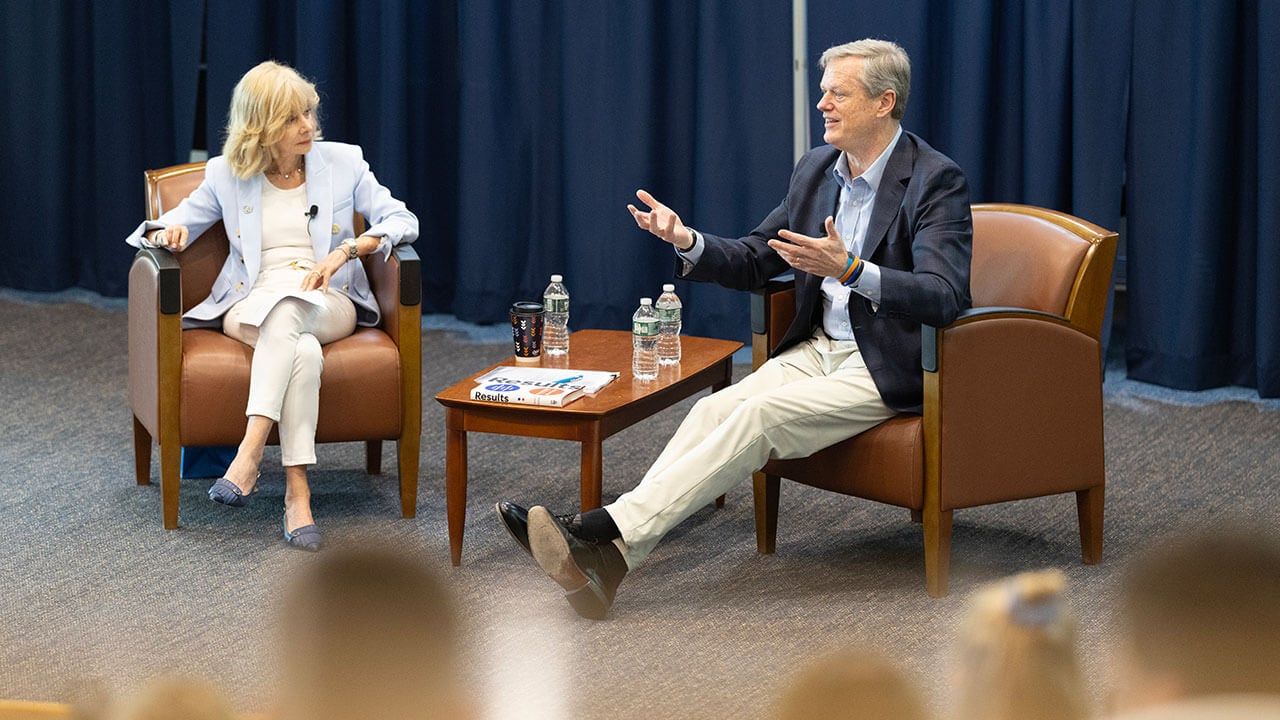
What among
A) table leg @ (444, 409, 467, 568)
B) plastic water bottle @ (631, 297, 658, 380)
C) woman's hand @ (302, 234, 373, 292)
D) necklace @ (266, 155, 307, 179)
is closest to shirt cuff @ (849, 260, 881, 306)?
plastic water bottle @ (631, 297, 658, 380)

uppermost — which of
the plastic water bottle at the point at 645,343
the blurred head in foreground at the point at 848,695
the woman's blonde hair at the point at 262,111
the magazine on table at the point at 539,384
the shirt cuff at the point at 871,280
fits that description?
the woman's blonde hair at the point at 262,111

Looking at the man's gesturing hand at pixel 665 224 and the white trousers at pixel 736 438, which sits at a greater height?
the man's gesturing hand at pixel 665 224

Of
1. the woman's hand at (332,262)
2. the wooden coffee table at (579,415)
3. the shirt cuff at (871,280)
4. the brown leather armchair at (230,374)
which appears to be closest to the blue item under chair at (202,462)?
the brown leather armchair at (230,374)

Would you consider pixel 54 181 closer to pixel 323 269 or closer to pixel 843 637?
pixel 323 269

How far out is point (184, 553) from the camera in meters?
3.41

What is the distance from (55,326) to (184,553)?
9.09 feet

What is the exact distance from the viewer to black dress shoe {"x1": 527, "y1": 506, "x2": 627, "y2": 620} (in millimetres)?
2965

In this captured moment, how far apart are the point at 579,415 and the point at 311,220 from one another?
1050mm

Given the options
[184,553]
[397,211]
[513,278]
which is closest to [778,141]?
[513,278]

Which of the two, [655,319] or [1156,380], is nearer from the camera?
[655,319]

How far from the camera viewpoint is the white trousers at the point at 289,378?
137 inches

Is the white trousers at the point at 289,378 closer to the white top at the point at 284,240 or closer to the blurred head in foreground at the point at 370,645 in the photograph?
Result: the white top at the point at 284,240

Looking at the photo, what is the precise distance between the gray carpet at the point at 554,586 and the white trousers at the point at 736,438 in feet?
0.73

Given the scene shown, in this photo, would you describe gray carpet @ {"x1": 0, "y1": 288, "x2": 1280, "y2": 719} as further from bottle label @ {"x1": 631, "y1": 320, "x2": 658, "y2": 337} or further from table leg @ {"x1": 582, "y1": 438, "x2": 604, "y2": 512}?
bottle label @ {"x1": 631, "y1": 320, "x2": 658, "y2": 337}
